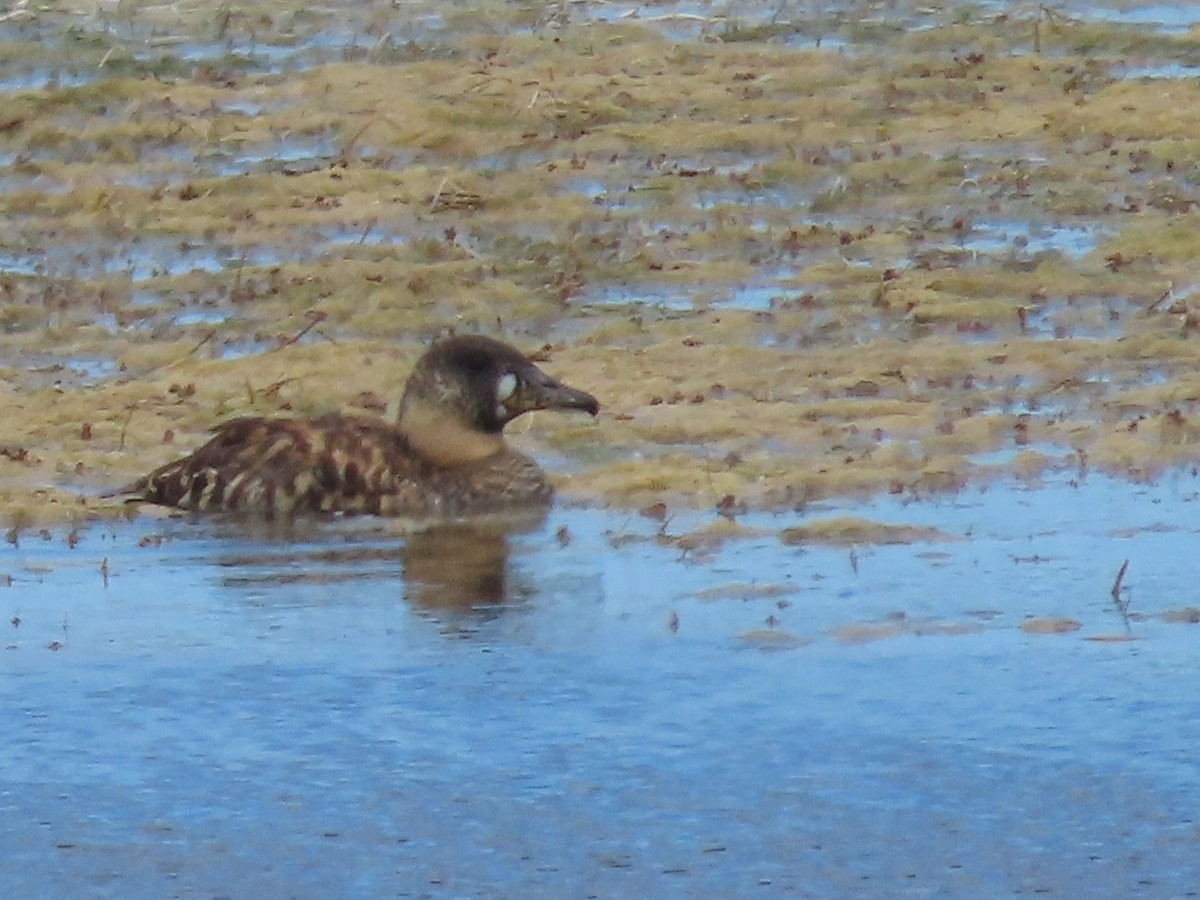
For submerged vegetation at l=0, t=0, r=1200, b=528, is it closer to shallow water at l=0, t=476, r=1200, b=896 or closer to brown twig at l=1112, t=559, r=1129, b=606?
shallow water at l=0, t=476, r=1200, b=896

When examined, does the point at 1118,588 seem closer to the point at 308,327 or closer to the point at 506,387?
the point at 506,387

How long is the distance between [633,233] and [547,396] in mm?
4521

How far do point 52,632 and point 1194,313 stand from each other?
5823mm

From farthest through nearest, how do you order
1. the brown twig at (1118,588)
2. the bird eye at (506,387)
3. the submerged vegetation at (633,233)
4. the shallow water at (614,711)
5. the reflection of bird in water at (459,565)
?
the submerged vegetation at (633,233) → the bird eye at (506,387) → the reflection of bird in water at (459,565) → the brown twig at (1118,588) → the shallow water at (614,711)

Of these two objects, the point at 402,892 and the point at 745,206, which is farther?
the point at 745,206

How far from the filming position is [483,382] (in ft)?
37.5

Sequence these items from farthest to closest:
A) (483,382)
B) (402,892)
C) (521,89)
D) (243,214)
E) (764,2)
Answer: (764,2) < (521,89) < (243,214) < (483,382) < (402,892)

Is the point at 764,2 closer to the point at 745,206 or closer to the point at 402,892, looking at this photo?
A: the point at 745,206

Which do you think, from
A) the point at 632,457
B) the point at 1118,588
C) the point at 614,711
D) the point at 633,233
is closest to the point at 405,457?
the point at 632,457

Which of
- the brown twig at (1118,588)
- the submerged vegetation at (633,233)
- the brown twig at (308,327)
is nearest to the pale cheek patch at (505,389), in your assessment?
the submerged vegetation at (633,233)

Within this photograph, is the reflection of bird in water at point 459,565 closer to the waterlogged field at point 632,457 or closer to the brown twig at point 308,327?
the waterlogged field at point 632,457

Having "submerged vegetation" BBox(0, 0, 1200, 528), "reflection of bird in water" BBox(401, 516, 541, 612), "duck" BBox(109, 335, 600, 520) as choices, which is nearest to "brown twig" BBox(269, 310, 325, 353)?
"submerged vegetation" BBox(0, 0, 1200, 528)

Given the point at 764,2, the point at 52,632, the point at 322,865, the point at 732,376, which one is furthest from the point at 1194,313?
the point at 764,2

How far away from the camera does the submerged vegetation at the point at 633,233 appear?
1188 centimetres
